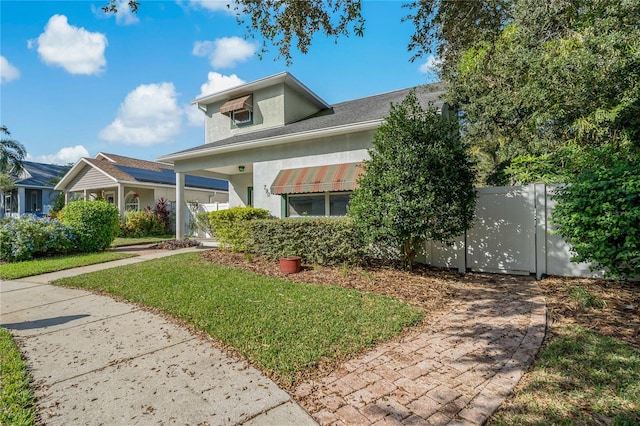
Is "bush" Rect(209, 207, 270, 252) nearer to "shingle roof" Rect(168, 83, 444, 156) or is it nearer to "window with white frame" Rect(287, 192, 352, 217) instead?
"window with white frame" Rect(287, 192, 352, 217)

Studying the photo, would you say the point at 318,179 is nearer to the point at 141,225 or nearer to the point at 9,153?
the point at 141,225

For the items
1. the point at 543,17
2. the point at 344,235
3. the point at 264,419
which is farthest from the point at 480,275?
the point at 543,17

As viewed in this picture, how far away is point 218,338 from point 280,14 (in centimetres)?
729

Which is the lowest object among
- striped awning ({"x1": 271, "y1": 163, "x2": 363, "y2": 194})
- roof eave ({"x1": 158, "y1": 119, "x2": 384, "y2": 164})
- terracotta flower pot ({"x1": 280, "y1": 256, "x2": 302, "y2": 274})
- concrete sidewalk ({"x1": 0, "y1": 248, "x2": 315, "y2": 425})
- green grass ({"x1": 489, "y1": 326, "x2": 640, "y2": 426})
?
concrete sidewalk ({"x1": 0, "y1": 248, "x2": 315, "y2": 425})

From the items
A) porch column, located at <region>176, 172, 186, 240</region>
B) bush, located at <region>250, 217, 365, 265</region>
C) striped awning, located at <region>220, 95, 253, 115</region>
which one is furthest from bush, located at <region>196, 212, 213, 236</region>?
bush, located at <region>250, 217, 365, 265</region>

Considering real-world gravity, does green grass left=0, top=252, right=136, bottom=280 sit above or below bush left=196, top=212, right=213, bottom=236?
below

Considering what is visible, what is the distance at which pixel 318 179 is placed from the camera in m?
11.1

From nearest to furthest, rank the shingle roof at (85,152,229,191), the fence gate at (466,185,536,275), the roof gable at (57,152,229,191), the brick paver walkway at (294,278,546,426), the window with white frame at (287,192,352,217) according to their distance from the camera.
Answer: the brick paver walkway at (294,278,546,426) → the fence gate at (466,185,536,275) → the window with white frame at (287,192,352,217) → the roof gable at (57,152,229,191) → the shingle roof at (85,152,229,191)

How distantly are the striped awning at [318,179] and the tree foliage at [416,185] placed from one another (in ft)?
6.86

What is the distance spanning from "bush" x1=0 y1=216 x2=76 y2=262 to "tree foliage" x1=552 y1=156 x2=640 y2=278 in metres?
16.9

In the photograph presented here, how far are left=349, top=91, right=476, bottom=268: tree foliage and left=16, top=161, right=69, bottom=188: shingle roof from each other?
37.4 metres

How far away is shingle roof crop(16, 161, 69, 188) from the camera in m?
30.6

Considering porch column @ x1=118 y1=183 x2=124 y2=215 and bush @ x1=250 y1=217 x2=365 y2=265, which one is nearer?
bush @ x1=250 y1=217 x2=365 y2=265

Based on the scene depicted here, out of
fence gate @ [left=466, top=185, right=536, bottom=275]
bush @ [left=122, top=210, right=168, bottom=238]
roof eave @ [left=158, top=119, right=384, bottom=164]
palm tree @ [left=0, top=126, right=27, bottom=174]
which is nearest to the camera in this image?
fence gate @ [left=466, top=185, right=536, bottom=275]
